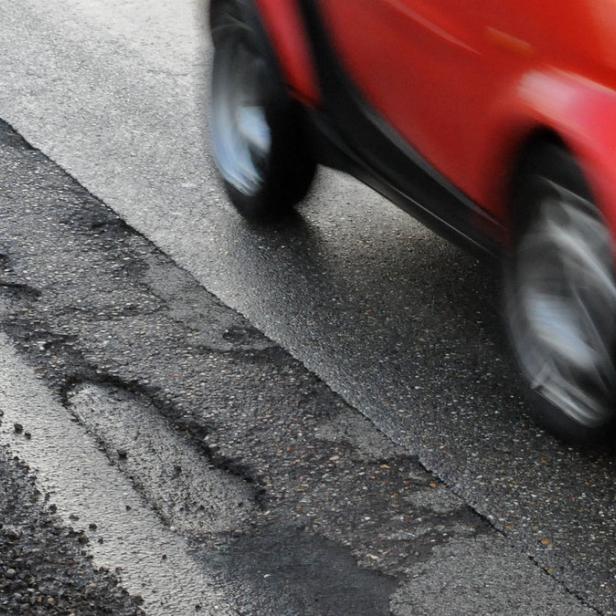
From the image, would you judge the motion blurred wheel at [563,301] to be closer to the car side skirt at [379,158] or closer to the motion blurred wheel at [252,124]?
the car side skirt at [379,158]

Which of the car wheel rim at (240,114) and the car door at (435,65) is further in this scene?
the car wheel rim at (240,114)

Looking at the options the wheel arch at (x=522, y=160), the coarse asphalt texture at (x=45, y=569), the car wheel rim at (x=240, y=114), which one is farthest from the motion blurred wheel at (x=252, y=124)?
the coarse asphalt texture at (x=45, y=569)

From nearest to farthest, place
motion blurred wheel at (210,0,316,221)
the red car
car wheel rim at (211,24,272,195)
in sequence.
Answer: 1. the red car
2. motion blurred wheel at (210,0,316,221)
3. car wheel rim at (211,24,272,195)

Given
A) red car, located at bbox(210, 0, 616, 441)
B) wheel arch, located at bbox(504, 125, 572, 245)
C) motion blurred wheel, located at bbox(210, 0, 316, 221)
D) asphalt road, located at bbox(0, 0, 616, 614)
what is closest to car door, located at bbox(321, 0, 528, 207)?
red car, located at bbox(210, 0, 616, 441)

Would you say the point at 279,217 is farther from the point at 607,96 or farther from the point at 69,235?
the point at 607,96

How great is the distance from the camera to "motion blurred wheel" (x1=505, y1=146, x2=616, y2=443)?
3.52 metres

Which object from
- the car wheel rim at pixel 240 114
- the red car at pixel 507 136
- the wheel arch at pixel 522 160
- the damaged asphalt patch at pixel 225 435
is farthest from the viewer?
the car wheel rim at pixel 240 114

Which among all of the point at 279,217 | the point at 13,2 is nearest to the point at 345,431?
the point at 279,217

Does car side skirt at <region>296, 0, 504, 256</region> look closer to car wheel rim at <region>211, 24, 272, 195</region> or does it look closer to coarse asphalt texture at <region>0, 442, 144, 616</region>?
car wheel rim at <region>211, 24, 272, 195</region>

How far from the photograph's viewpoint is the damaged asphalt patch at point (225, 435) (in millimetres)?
3283

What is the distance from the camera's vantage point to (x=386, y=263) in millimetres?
5016

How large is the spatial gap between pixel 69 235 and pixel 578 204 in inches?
88.8

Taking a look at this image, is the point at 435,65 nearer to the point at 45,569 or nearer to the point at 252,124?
the point at 252,124

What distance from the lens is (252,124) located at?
5.23m
